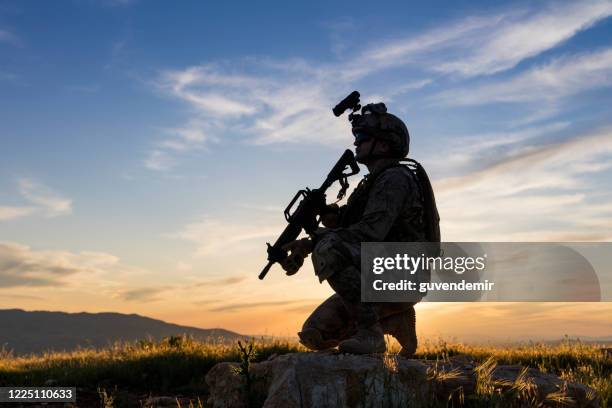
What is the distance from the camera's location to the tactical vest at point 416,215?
6664 mm

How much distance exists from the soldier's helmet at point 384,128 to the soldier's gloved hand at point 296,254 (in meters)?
1.28

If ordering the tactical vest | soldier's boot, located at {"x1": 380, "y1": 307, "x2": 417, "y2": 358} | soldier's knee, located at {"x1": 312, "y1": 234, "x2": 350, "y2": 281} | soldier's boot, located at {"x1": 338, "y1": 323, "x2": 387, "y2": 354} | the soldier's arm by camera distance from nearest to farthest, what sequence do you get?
1. soldier's boot, located at {"x1": 338, "y1": 323, "x2": 387, "y2": 354}
2. soldier's knee, located at {"x1": 312, "y1": 234, "x2": 350, "y2": 281}
3. the soldier's arm
4. the tactical vest
5. soldier's boot, located at {"x1": 380, "y1": 307, "x2": 417, "y2": 358}

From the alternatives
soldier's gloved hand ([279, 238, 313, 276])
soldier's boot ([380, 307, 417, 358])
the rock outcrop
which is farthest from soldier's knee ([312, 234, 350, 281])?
soldier's boot ([380, 307, 417, 358])

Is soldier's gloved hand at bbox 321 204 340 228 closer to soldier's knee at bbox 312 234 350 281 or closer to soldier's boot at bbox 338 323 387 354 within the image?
soldier's knee at bbox 312 234 350 281

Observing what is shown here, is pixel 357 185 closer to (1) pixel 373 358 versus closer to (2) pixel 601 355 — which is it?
(1) pixel 373 358

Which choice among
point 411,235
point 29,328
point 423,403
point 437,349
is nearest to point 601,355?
point 437,349

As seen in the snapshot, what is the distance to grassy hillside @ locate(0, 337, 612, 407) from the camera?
9.43 metres

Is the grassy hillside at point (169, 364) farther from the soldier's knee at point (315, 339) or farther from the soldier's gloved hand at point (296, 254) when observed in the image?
the soldier's gloved hand at point (296, 254)

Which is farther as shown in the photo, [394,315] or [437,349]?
[437,349]

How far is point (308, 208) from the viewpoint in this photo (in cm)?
702

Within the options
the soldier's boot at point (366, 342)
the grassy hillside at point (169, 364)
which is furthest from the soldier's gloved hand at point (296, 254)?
the grassy hillside at point (169, 364)

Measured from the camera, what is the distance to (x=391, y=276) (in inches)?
257

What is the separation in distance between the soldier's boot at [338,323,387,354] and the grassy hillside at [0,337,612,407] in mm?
2929

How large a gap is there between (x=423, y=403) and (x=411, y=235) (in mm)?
1885
